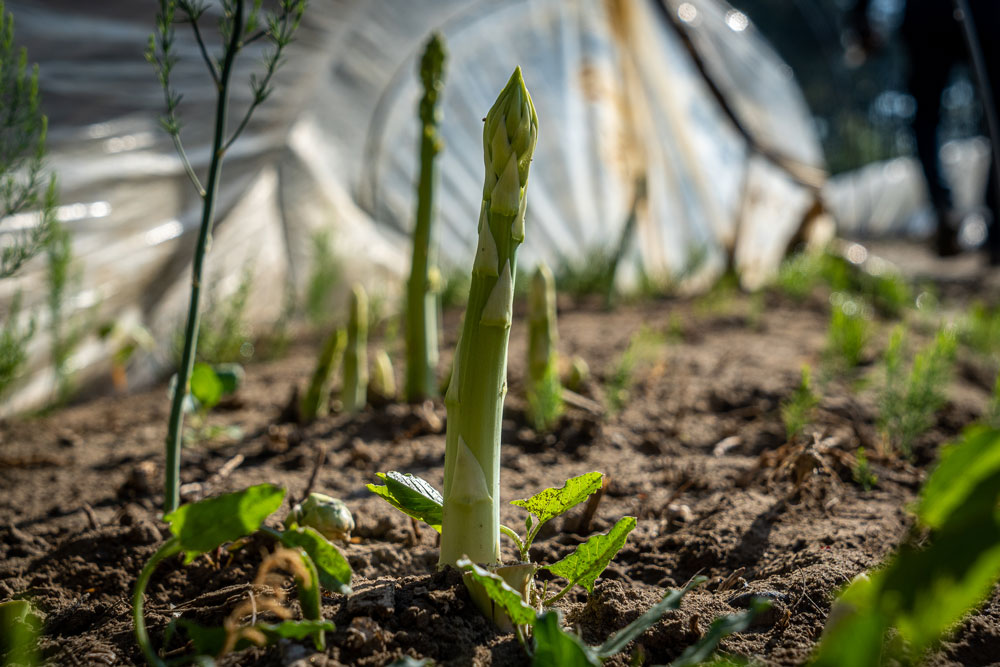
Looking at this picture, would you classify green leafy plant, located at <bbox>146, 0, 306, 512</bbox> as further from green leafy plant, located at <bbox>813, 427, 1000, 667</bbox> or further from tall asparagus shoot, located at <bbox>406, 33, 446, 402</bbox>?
green leafy plant, located at <bbox>813, 427, 1000, 667</bbox>

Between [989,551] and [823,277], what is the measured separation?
3534mm

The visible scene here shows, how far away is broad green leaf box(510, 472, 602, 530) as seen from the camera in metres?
0.86

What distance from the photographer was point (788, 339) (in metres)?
2.67

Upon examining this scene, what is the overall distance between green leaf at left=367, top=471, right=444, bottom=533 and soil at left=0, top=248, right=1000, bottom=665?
0.08 meters

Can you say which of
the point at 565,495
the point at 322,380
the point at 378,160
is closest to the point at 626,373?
the point at 322,380

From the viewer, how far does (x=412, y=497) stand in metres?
0.87

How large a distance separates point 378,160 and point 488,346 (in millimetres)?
3094

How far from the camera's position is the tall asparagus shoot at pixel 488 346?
798 millimetres

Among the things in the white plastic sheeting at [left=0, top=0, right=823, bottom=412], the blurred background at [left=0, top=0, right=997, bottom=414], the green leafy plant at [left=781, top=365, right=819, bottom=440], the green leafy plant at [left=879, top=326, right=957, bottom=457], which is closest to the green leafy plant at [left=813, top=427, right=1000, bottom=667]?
the green leafy plant at [left=781, top=365, right=819, bottom=440]

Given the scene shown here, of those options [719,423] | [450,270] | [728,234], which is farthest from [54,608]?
[728,234]

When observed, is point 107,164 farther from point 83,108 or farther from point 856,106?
point 856,106

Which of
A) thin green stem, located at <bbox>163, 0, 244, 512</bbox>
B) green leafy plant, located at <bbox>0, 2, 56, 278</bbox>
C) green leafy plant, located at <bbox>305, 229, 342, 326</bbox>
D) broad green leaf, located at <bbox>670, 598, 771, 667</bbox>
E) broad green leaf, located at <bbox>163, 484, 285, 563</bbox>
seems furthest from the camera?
green leafy plant, located at <bbox>305, 229, 342, 326</bbox>

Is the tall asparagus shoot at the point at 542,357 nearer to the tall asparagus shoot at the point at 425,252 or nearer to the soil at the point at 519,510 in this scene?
the soil at the point at 519,510

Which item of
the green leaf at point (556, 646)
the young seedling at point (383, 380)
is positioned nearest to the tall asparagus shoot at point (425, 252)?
the young seedling at point (383, 380)
